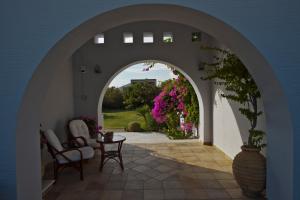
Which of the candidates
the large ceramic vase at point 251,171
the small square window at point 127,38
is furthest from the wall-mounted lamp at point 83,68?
the large ceramic vase at point 251,171

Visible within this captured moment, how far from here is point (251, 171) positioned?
430 centimetres

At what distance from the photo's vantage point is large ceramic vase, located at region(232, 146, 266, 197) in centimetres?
426

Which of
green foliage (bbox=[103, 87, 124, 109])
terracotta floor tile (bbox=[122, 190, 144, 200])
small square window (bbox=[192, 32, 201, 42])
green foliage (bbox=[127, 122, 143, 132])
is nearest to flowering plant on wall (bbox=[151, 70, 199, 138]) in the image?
green foliage (bbox=[127, 122, 143, 132])

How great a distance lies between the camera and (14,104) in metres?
3.08

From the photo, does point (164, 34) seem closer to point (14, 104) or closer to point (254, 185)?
point (254, 185)

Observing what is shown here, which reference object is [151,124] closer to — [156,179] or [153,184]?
[156,179]

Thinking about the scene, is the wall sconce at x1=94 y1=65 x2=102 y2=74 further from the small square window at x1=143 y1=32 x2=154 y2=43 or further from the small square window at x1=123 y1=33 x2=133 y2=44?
the small square window at x1=143 y1=32 x2=154 y2=43

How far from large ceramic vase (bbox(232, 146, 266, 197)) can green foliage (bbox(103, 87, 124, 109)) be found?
13580 millimetres

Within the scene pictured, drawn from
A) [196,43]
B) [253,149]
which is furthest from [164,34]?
[253,149]

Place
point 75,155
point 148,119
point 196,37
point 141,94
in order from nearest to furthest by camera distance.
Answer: point 75,155, point 196,37, point 148,119, point 141,94

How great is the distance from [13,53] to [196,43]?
246 inches

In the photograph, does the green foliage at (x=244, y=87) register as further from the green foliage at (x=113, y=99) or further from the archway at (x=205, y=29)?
the green foliage at (x=113, y=99)

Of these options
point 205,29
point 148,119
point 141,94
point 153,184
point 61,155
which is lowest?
point 153,184

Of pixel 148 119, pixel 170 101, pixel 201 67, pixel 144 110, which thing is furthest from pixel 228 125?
pixel 144 110
